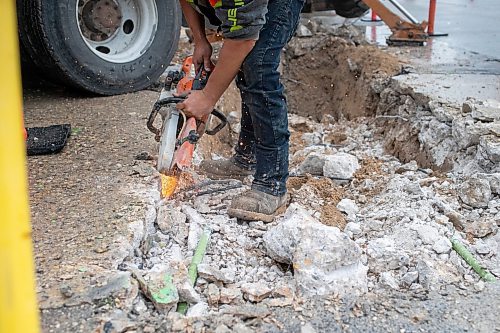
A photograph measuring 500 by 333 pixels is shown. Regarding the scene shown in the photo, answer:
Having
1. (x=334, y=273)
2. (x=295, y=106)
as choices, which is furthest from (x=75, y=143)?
(x=295, y=106)

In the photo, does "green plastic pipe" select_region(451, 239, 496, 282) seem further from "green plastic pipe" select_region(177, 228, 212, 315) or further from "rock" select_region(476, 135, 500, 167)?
"green plastic pipe" select_region(177, 228, 212, 315)

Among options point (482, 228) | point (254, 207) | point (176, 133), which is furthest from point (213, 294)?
point (482, 228)

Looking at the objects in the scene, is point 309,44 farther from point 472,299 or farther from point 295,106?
point 472,299

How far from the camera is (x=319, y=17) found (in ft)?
31.1

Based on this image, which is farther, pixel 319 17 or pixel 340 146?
pixel 319 17

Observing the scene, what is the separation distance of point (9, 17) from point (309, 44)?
5.83 m

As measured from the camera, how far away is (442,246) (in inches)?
98.7

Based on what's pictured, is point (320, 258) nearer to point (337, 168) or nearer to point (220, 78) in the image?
point (220, 78)

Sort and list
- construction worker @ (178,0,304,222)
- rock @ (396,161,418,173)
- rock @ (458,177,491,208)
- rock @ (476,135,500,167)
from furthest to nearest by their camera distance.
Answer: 1. rock @ (396,161,418,173)
2. rock @ (476,135,500,167)
3. rock @ (458,177,491,208)
4. construction worker @ (178,0,304,222)

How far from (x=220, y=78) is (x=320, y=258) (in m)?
0.92

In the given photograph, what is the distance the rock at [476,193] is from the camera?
292 cm

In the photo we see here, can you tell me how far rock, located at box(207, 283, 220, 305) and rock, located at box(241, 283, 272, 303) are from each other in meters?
0.11

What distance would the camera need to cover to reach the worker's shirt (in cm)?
228

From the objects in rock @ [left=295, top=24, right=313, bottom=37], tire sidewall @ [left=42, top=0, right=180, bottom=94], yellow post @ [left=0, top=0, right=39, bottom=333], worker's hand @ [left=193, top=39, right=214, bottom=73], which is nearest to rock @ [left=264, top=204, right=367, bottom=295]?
worker's hand @ [left=193, top=39, right=214, bottom=73]
